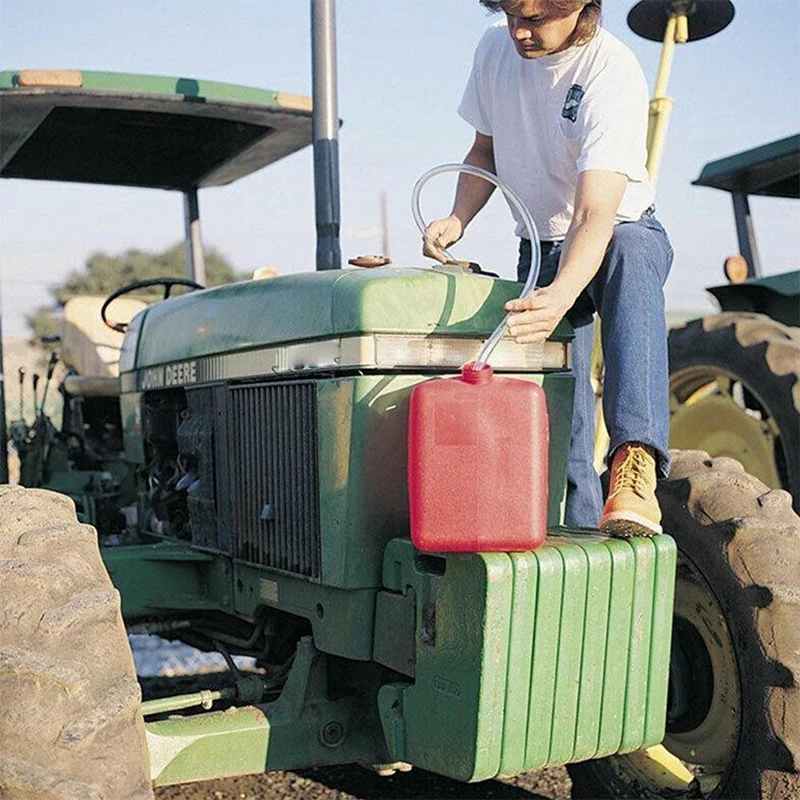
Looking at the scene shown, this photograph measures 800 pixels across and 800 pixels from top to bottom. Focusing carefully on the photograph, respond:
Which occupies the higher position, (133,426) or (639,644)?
(133,426)

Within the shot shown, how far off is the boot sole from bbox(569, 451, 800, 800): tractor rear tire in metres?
0.41

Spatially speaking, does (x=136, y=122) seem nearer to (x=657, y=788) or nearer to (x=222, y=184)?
(x=222, y=184)

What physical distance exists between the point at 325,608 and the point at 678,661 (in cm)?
94

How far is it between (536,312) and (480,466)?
0.39 metres

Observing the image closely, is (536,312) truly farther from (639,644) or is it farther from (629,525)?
(639,644)

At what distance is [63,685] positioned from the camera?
2.24 metres

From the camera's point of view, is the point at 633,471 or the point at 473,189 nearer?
the point at 633,471

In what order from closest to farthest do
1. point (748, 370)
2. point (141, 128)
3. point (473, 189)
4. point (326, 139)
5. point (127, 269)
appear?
point (473, 189), point (326, 139), point (141, 128), point (748, 370), point (127, 269)

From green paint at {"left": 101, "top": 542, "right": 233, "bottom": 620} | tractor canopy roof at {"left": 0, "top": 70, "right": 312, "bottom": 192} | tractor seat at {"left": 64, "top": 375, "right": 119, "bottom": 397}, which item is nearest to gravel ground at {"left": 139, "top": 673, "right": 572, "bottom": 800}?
green paint at {"left": 101, "top": 542, "right": 233, "bottom": 620}

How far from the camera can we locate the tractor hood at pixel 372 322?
8.77 feet

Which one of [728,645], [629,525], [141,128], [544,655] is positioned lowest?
[728,645]

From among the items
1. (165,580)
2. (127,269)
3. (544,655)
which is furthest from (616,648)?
(127,269)

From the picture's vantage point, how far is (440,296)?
271 centimetres

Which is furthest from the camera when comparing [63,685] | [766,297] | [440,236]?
[766,297]
